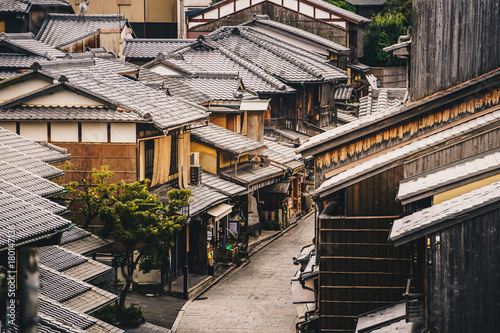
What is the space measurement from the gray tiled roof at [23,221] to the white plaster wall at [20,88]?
557 inches

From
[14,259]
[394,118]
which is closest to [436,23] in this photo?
[394,118]

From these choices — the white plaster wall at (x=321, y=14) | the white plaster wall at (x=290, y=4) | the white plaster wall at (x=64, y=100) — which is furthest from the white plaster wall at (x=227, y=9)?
the white plaster wall at (x=64, y=100)

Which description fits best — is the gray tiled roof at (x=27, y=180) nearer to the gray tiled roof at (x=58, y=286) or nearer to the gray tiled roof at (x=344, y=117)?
the gray tiled roof at (x=58, y=286)

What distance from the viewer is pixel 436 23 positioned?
19656 millimetres

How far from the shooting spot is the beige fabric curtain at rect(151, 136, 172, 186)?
97.8ft

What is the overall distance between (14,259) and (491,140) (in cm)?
1007

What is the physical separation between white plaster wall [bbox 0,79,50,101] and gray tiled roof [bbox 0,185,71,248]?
14142 mm

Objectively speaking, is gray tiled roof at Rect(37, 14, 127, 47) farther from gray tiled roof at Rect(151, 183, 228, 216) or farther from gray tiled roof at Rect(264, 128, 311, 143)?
gray tiled roof at Rect(151, 183, 228, 216)

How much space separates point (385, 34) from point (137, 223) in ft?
154

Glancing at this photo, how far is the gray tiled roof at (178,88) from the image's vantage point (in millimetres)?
36312

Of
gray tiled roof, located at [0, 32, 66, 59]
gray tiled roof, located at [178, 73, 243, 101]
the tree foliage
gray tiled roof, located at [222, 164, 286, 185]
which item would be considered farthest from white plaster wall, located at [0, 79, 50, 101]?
the tree foliage

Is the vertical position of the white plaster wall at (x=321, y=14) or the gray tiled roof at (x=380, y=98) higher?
the white plaster wall at (x=321, y=14)

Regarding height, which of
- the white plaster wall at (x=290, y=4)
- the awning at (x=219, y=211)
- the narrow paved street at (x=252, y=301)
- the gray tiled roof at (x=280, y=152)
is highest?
the white plaster wall at (x=290, y=4)

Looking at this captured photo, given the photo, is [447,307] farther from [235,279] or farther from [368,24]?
[368,24]
